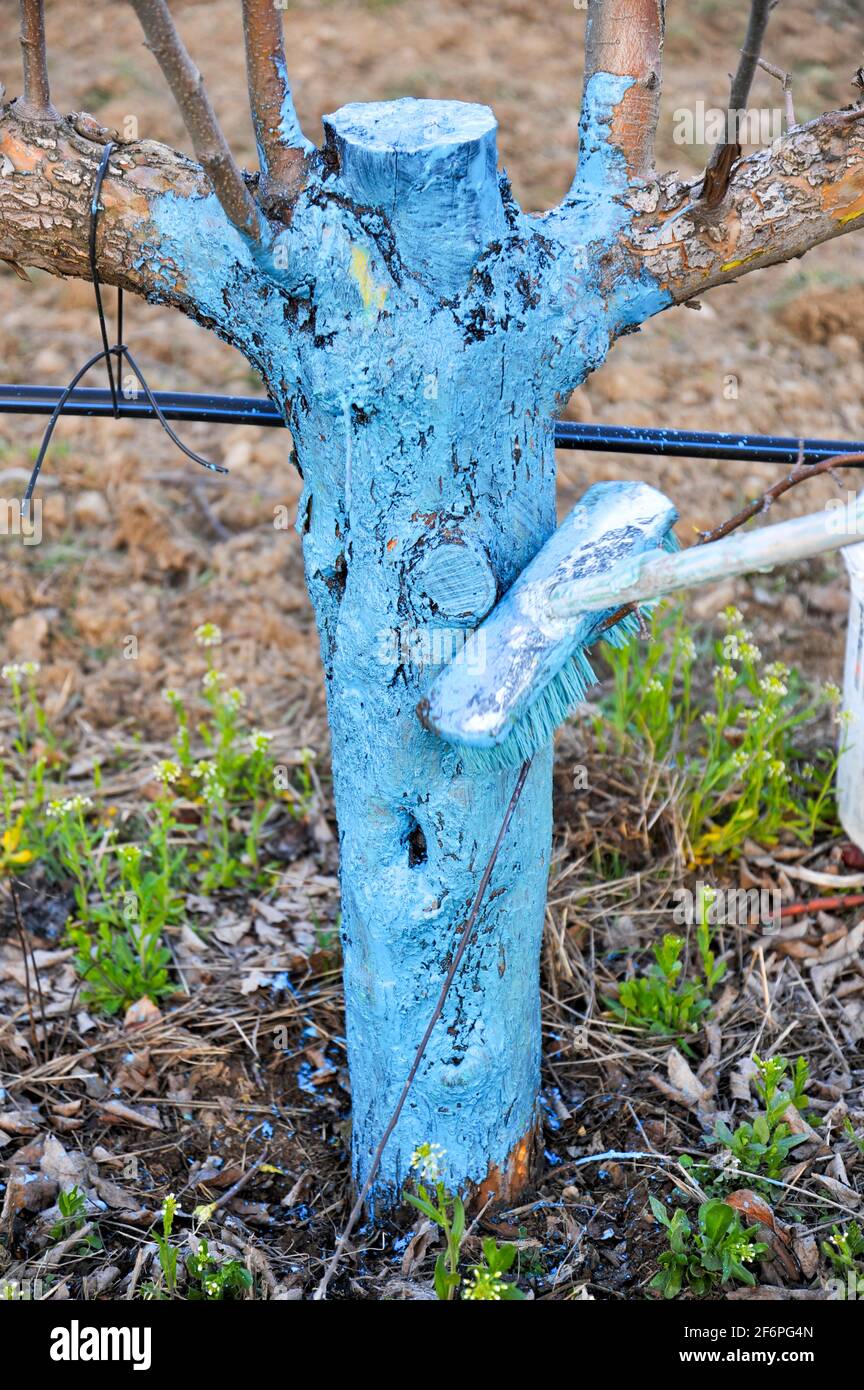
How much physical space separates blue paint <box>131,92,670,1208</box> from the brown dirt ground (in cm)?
36

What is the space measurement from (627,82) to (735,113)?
0.16 meters

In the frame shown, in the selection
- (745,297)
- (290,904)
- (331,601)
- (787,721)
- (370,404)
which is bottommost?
(290,904)

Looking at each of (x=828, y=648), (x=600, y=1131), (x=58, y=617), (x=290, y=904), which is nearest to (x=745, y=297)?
(x=828, y=648)

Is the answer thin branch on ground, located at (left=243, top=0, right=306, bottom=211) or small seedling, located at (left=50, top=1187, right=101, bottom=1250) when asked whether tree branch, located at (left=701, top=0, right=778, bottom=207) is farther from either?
small seedling, located at (left=50, top=1187, right=101, bottom=1250)

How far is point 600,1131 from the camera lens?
7.40 ft

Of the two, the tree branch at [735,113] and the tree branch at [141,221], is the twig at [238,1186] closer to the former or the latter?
the tree branch at [141,221]

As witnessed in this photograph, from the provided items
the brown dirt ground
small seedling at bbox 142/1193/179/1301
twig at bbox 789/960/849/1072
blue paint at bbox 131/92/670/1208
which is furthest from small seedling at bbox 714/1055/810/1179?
small seedling at bbox 142/1193/179/1301

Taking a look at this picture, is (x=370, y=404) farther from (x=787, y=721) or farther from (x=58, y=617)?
(x=58, y=617)

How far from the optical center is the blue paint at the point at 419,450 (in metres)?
1.62

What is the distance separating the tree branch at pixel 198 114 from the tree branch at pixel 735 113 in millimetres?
588

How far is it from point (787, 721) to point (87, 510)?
212 cm

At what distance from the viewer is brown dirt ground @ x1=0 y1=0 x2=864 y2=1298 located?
2.18 meters

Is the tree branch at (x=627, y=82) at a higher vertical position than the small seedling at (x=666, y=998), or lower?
higher

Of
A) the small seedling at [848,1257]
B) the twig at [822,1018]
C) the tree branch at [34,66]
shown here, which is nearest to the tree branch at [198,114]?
the tree branch at [34,66]
